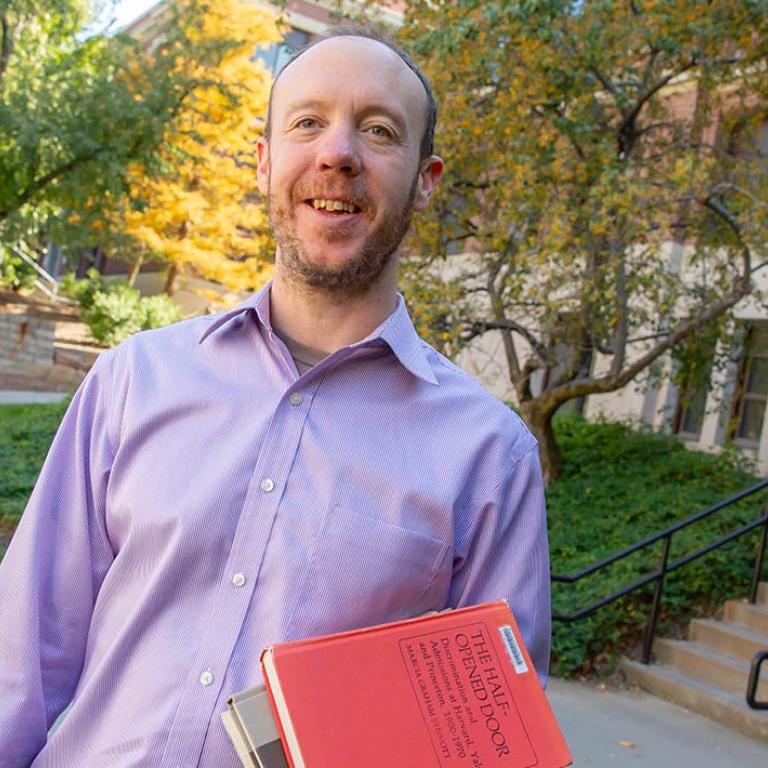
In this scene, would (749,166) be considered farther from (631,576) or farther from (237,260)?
(237,260)

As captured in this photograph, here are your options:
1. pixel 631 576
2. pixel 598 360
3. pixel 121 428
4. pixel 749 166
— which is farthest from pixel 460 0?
pixel 121 428

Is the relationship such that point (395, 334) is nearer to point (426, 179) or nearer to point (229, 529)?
point (426, 179)

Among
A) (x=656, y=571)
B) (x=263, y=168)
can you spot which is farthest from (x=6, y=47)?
(x=263, y=168)

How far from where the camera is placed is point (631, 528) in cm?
1124

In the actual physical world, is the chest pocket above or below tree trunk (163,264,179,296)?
below

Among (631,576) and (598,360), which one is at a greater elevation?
(598,360)

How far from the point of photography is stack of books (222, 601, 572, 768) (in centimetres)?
148

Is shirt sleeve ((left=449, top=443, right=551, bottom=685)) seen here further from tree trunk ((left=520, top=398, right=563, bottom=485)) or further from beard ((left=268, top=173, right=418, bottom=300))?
tree trunk ((left=520, top=398, right=563, bottom=485))

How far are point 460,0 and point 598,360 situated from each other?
8300 mm

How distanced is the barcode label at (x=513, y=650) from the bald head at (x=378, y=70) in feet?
3.11

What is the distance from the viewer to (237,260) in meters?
25.5

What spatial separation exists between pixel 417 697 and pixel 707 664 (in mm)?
7817

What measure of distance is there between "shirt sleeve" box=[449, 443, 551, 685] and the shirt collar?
0.86 ft

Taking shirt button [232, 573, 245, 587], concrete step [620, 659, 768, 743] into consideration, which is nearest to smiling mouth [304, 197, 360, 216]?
shirt button [232, 573, 245, 587]
